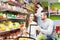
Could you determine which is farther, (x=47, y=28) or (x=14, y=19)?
(x=47, y=28)

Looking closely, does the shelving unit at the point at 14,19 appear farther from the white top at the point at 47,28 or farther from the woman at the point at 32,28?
the white top at the point at 47,28

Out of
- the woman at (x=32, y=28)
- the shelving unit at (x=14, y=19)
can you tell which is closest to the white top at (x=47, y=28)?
the woman at (x=32, y=28)

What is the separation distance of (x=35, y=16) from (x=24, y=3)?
0.63 meters

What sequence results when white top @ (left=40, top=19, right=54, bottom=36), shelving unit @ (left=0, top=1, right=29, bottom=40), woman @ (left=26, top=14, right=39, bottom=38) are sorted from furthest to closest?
white top @ (left=40, top=19, right=54, bottom=36)
woman @ (left=26, top=14, right=39, bottom=38)
shelving unit @ (left=0, top=1, right=29, bottom=40)

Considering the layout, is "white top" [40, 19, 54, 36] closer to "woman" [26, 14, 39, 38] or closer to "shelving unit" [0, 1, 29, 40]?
"woman" [26, 14, 39, 38]

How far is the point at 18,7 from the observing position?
13.3 ft

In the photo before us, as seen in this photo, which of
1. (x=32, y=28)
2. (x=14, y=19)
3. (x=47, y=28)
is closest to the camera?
(x=14, y=19)

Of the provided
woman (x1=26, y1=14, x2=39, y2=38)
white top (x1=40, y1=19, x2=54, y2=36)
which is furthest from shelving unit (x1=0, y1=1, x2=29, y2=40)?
white top (x1=40, y1=19, x2=54, y2=36)

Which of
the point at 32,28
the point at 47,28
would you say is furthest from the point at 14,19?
the point at 47,28

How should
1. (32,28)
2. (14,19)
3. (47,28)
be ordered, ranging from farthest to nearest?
(47,28) → (32,28) → (14,19)

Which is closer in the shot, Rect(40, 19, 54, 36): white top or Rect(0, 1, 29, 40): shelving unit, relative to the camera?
Rect(0, 1, 29, 40): shelving unit

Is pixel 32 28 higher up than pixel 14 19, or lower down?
lower down

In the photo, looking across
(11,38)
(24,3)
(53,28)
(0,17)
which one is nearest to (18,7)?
(24,3)

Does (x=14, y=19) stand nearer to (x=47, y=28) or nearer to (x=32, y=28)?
(x=32, y=28)
